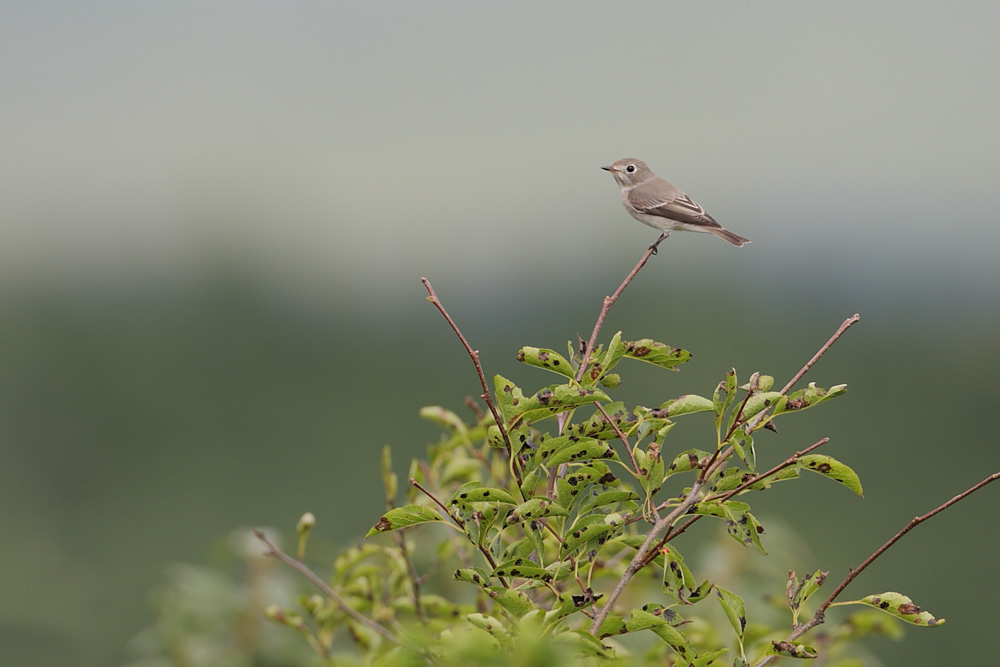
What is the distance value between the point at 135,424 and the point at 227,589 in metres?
29.4

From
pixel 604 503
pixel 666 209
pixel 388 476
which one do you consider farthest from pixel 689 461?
pixel 666 209

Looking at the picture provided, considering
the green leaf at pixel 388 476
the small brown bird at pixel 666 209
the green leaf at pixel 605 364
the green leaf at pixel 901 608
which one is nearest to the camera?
the green leaf at pixel 901 608

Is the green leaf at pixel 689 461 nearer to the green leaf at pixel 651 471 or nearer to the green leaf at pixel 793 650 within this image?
the green leaf at pixel 651 471

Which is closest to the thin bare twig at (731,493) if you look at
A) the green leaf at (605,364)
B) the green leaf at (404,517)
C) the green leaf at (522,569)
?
the green leaf at (522,569)

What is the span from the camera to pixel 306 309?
34.0 m

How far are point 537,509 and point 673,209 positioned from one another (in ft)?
9.85

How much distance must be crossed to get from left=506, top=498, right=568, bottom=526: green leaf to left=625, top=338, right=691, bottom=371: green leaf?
1.18 feet

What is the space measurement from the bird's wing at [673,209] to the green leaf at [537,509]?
2.86 metres

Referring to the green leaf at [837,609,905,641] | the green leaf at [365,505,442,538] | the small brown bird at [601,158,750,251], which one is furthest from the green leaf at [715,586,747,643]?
the small brown bird at [601,158,750,251]

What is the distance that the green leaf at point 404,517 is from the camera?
180 cm

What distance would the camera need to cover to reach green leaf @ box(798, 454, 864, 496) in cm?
177

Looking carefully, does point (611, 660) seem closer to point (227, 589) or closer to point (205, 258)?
point (227, 589)

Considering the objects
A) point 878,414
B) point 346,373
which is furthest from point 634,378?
point 346,373

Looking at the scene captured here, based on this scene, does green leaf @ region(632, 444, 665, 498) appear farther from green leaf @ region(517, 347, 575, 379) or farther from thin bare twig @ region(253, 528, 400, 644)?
thin bare twig @ region(253, 528, 400, 644)
